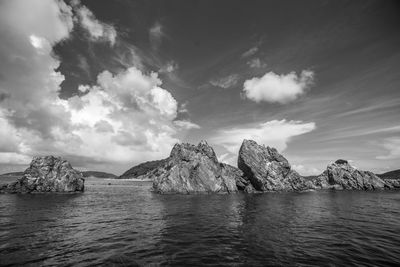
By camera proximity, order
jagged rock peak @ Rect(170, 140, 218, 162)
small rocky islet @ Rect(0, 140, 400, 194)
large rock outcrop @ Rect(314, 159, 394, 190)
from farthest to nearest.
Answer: large rock outcrop @ Rect(314, 159, 394, 190) < jagged rock peak @ Rect(170, 140, 218, 162) < small rocky islet @ Rect(0, 140, 400, 194)

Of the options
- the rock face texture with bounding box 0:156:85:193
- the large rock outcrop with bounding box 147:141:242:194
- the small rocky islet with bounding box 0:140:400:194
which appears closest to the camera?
the rock face texture with bounding box 0:156:85:193

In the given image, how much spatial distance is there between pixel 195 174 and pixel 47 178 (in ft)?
188

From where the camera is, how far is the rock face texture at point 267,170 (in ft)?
322

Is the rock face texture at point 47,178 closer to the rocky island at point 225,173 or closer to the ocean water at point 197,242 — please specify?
the rocky island at point 225,173

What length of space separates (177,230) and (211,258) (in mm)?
10460

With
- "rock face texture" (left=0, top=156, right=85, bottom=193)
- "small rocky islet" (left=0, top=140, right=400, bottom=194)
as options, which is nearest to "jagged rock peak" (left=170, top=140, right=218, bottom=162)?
"small rocky islet" (left=0, top=140, right=400, bottom=194)

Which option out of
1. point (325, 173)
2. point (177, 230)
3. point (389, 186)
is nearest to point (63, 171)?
point (177, 230)

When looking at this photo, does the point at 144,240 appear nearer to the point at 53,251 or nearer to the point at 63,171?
the point at 53,251

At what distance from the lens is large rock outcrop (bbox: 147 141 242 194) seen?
88250 millimetres

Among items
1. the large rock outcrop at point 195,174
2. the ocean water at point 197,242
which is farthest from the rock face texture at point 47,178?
the ocean water at point 197,242

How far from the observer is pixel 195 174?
298 feet

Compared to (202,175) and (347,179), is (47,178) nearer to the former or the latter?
(202,175)

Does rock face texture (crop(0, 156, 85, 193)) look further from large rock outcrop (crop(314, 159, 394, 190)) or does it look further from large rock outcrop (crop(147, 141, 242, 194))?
large rock outcrop (crop(314, 159, 394, 190))

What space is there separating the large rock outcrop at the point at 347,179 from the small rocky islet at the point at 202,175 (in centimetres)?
98
